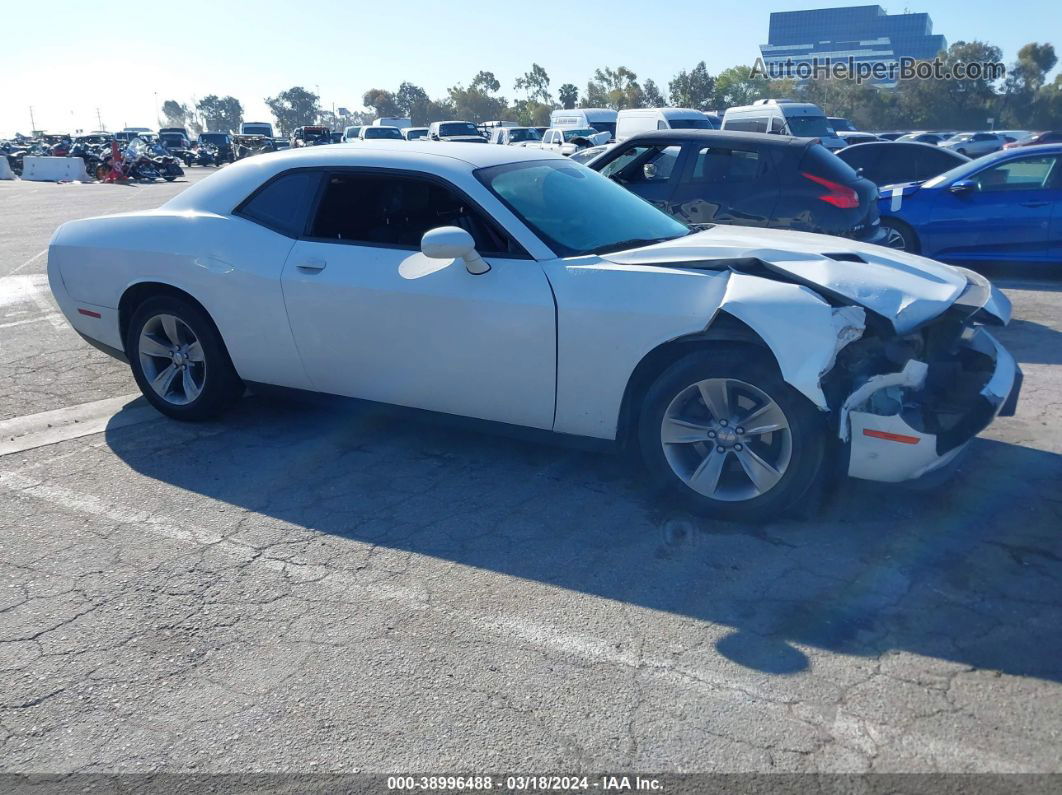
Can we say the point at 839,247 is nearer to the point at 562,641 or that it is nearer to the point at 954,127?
the point at 562,641

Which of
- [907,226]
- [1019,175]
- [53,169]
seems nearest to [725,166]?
[907,226]

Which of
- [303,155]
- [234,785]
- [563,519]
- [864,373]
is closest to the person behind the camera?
[234,785]

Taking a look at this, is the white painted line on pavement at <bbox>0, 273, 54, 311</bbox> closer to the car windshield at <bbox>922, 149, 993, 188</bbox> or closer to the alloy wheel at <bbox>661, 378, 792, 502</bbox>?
the alloy wheel at <bbox>661, 378, 792, 502</bbox>

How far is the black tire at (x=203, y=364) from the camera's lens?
529cm

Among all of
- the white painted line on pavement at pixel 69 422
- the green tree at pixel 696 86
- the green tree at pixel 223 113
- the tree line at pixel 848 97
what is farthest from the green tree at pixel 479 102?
the white painted line on pavement at pixel 69 422

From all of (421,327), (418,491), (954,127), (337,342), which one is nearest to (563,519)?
(418,491)

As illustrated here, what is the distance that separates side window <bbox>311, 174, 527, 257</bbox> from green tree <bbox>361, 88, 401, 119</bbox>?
12297 centimetres

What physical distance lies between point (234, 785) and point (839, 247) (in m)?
3.75

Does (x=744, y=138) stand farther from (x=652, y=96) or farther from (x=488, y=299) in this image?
(x=652, y=96)

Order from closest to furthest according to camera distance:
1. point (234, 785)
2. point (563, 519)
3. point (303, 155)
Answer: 1. point (234, 785)
2. point (563, 519)
3. point (303, 155)

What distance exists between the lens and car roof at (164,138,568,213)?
4.94 metres

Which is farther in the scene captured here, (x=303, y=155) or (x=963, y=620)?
(x=303, y=155)

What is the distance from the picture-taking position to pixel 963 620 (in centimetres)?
338

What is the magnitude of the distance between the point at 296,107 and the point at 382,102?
25191 millimetres
